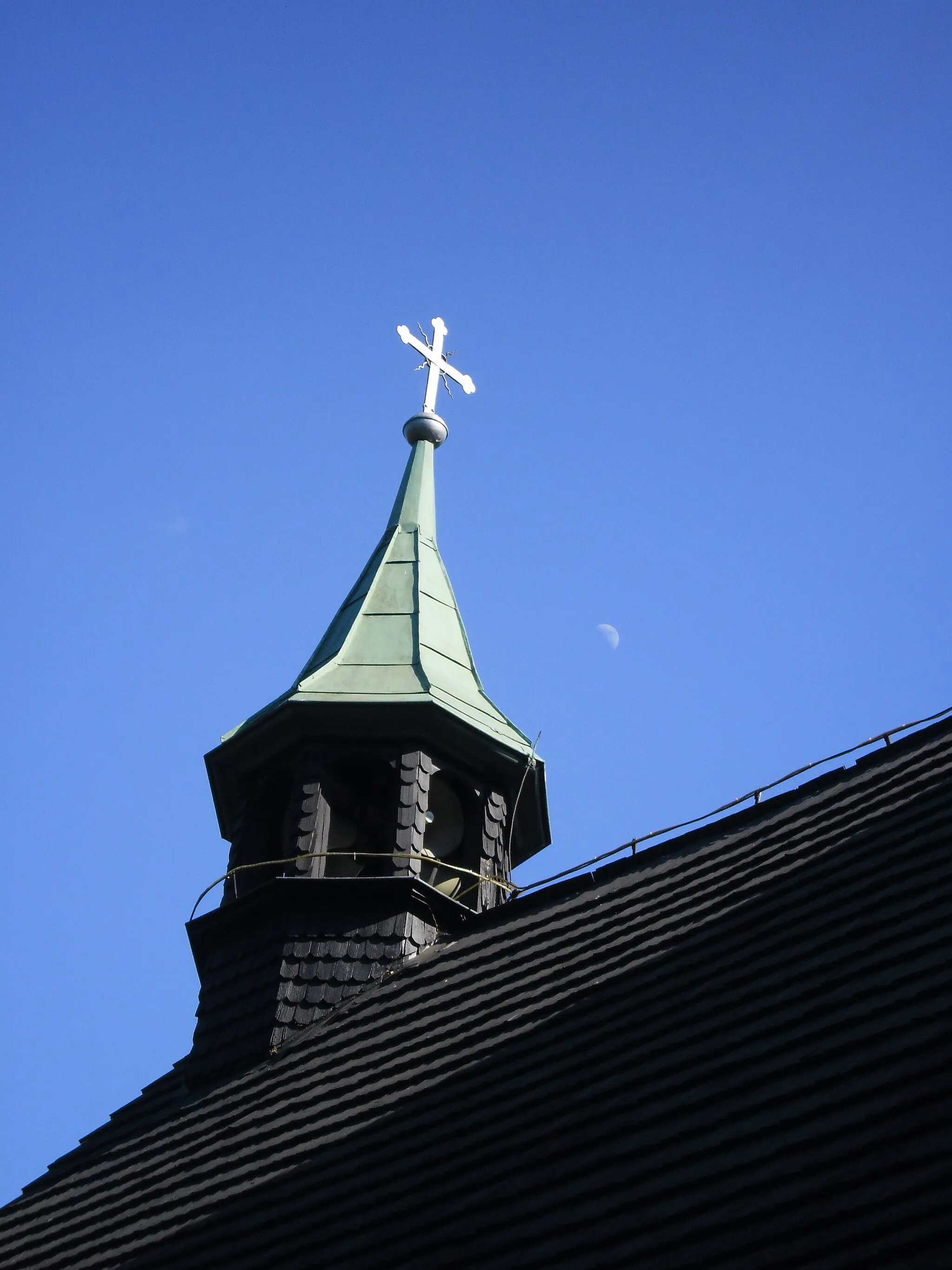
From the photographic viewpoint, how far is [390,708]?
10.7 m

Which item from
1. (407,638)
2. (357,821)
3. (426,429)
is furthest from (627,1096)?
(426,429)

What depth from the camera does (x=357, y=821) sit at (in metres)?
11.1


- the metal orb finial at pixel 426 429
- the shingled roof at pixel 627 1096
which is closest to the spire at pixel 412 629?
the metal orb finial at pixel 426 429

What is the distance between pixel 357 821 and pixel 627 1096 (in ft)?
16.6

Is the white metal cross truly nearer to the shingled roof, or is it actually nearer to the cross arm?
the cross arm

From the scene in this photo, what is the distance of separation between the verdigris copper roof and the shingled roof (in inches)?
81.8

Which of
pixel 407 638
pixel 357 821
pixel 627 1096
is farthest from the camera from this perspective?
pixel 407 638

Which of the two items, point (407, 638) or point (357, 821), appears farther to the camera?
point (407, 638)

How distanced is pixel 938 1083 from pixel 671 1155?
1.04m

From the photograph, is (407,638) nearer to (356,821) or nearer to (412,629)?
(412,629)

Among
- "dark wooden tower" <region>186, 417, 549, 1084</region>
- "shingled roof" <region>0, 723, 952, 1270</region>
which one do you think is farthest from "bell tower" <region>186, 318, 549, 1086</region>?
"shingled roof" <region>0, 723, 952, 1270</region>

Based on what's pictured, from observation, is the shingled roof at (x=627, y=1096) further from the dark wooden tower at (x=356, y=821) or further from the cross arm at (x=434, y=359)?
the cross arm at (x=434, y=359)

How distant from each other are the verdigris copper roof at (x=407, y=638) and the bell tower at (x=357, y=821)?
19mm

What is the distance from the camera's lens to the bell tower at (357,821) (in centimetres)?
954
